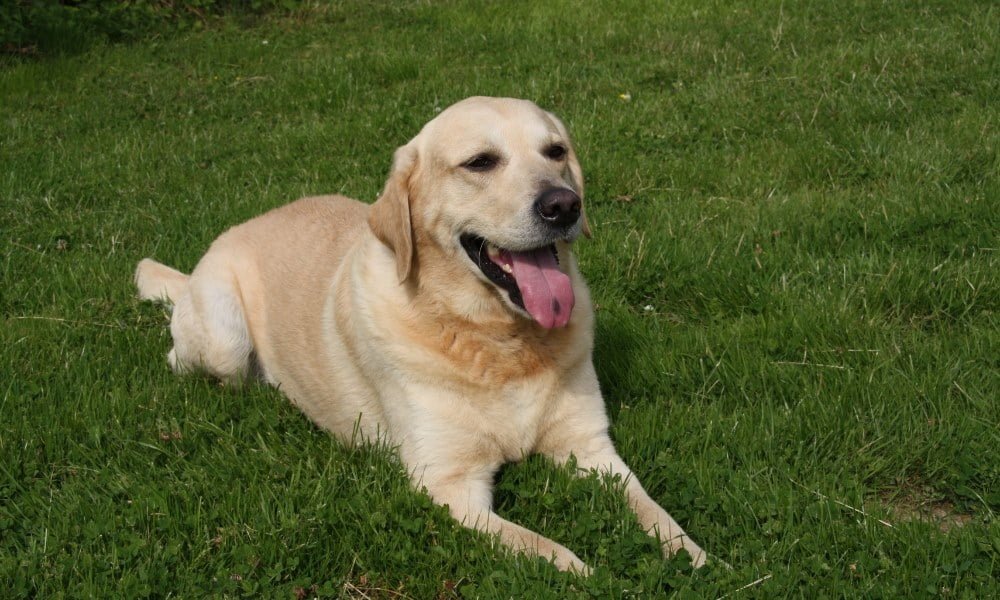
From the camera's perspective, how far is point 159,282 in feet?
16.8

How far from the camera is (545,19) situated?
9.92 metres

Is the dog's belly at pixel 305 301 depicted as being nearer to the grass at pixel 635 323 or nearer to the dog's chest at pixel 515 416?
the grass at pixel 635 323

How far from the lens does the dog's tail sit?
507 cm

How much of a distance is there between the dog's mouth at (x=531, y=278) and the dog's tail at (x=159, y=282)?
6.70ft

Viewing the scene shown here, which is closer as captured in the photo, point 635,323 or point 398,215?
point 398,215

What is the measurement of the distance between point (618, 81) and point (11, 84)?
5605 mm

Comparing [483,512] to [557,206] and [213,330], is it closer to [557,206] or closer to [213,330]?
[557,206]

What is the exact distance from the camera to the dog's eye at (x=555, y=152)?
377cm

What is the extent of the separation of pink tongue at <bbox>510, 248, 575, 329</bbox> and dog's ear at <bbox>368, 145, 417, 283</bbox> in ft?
1.27

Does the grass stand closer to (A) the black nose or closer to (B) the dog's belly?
(B) the dog's belly

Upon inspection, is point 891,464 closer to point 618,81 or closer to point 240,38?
point 618,81

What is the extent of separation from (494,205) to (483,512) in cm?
105

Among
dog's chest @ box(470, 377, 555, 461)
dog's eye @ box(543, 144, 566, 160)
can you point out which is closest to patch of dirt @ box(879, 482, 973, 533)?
dog's chest @ box(470, 377, 555, 461)

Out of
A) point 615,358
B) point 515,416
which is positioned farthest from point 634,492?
point 615,358
